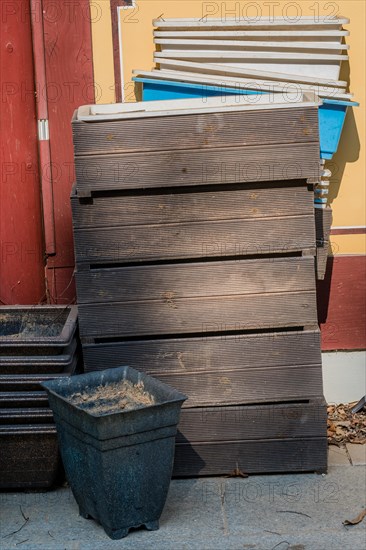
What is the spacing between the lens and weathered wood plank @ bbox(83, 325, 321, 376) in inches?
217

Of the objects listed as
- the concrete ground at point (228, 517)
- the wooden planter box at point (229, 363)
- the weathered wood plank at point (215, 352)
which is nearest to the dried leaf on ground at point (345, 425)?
the concrete ground at point (228, 517)

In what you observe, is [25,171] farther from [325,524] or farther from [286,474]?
[325,524]

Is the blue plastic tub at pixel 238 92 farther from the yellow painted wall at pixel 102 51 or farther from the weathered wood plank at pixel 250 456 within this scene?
the weathered wood plank at pixel 250 456

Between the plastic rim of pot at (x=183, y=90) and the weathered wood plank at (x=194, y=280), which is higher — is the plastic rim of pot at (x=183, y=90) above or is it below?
above

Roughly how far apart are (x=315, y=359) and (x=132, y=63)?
2.31 metres

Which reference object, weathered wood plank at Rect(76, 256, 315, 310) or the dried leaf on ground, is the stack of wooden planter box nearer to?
weathered wood plank at Rect(76, 256, 315, 310)

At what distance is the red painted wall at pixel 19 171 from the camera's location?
6.34 m

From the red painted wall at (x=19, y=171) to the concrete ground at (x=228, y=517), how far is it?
1543 mm

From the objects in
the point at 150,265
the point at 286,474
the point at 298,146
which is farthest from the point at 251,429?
the point at 298,146

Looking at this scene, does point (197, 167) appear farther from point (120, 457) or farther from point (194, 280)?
point (120, 457)

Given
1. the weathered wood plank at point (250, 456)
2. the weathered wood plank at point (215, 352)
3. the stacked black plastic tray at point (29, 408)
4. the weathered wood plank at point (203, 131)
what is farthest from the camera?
the weathered wood plank at point (250, 456)

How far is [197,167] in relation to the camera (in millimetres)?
5320

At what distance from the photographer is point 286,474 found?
18.7ft

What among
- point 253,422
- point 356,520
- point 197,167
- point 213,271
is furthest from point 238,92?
point 356,520
